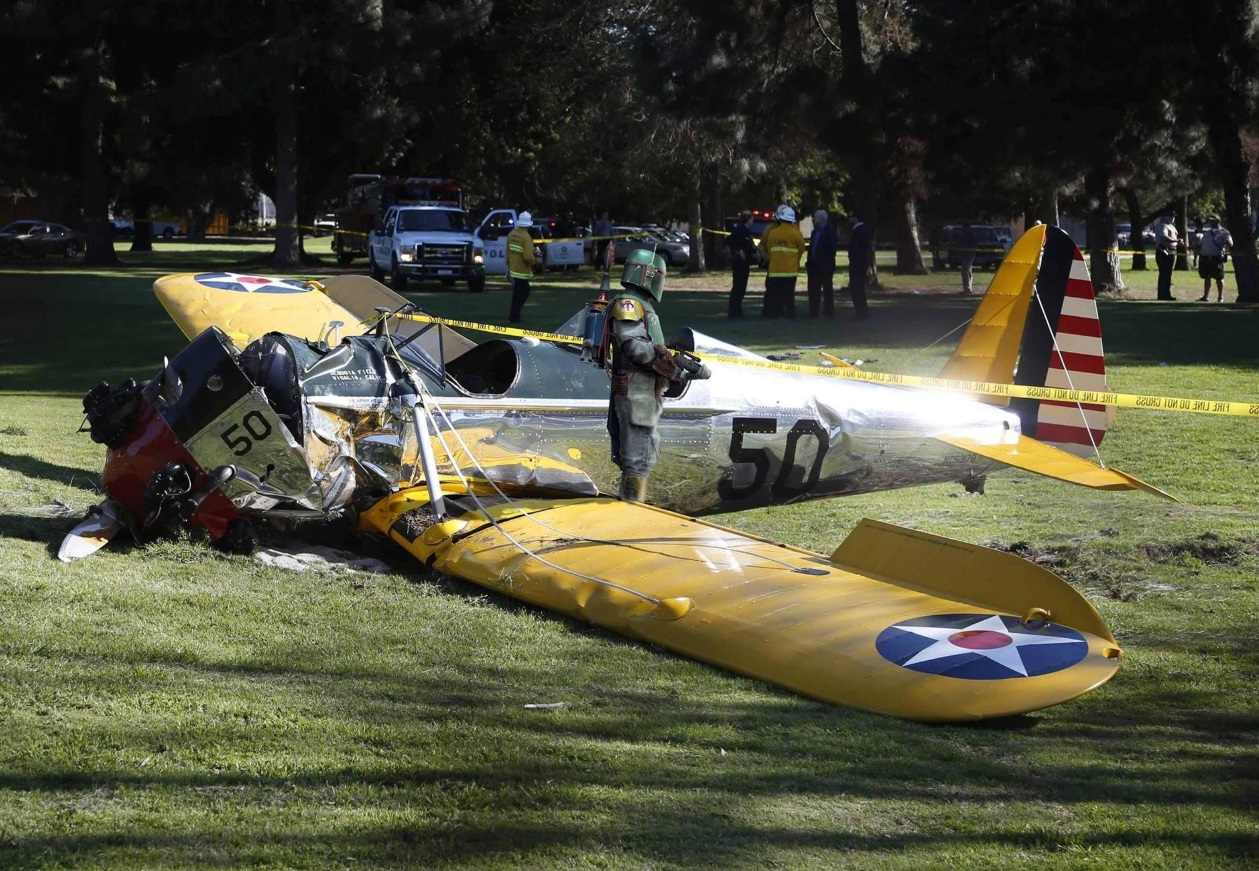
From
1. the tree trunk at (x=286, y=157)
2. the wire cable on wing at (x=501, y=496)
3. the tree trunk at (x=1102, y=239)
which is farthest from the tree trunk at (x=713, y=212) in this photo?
the wire cable on wing at (x=501, y=496)

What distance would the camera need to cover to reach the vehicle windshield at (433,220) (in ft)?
117

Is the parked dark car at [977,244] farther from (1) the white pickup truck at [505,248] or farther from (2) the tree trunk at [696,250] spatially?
(1) the white pickup truck at [505,248]

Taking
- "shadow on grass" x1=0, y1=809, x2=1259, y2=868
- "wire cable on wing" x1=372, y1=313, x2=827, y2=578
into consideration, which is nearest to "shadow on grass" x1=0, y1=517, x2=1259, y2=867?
"shadow on grass" x1=0, y1=809, x2=1259, y2=868

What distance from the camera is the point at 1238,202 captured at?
92.2ft

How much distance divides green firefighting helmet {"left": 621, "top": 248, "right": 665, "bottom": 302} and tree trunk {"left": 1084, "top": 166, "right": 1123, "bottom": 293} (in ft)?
85.9

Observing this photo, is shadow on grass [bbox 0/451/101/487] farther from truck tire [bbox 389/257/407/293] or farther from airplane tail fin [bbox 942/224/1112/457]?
truck tire [bbox 389/257/407/293]

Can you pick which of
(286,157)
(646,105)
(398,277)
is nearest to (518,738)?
(398,277)

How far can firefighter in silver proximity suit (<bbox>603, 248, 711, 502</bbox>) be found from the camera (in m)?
7.91

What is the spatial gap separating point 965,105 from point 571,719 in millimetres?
24231

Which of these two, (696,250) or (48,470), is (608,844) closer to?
(48,470)

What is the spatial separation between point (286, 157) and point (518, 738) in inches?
1620

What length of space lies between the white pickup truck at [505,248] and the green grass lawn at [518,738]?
104 feet

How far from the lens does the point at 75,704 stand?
505cm

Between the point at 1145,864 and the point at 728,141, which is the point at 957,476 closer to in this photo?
the point at 1145,864
